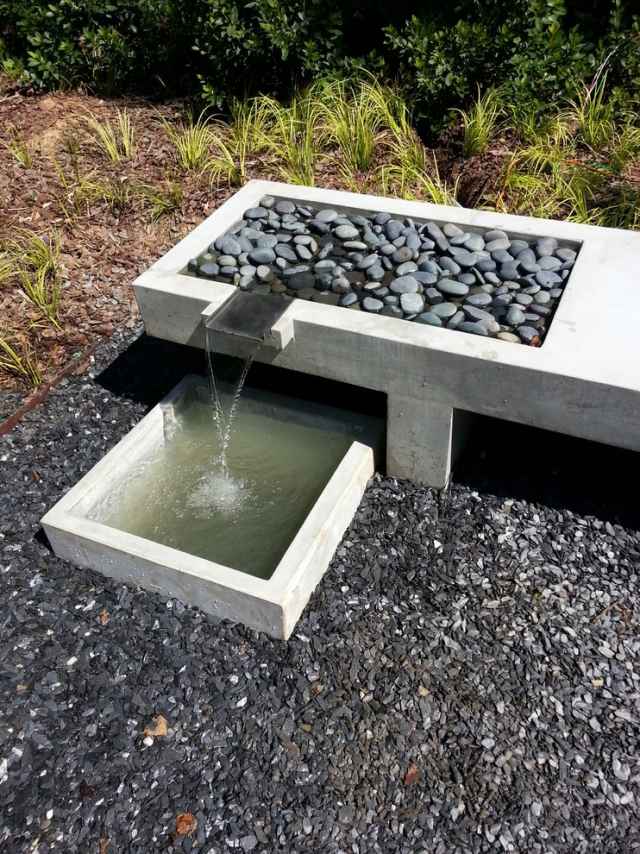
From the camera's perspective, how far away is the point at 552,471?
3.00 m

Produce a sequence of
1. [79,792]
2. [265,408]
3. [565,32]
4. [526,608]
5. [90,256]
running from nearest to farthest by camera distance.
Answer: [79,792] → [526,608] → [265,408] → [90,256] → [565,32]

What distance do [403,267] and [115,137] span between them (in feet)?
9.13

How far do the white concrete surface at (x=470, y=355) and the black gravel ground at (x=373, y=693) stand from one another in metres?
0.41

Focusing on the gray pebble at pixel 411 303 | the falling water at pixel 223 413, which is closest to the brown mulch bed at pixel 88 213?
the falling water at pixel 223 413

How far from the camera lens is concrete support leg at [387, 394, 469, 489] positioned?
2.74 meters

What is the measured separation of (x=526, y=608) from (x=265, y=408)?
1.35 metres

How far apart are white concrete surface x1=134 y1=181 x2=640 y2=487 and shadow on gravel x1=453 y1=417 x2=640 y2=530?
238mm

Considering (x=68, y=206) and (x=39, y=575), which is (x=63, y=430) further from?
(x=68, y=206)

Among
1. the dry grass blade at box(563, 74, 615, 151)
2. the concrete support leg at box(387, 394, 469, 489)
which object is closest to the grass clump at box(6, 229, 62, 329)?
the concrete support leg at box(387, 394, 469, 489)

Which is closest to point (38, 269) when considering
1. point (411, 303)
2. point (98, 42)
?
point (411, 303)

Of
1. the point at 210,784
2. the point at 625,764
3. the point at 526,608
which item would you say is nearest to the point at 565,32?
the point at 526,608

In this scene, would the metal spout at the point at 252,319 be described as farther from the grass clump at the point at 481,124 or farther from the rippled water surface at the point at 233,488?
the grass clump at the point at 481,124

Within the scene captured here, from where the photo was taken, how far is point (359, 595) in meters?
2.60

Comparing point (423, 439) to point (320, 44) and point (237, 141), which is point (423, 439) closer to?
point (237, 141)
